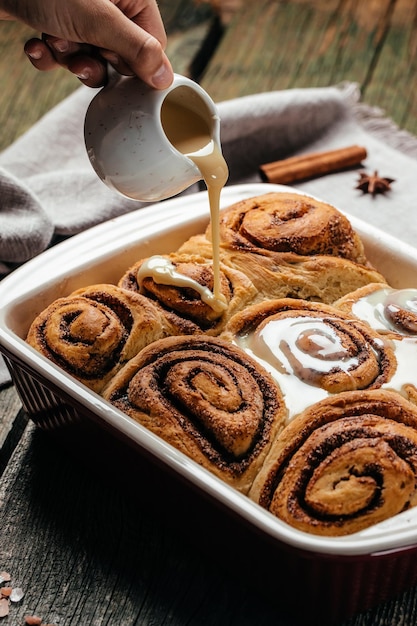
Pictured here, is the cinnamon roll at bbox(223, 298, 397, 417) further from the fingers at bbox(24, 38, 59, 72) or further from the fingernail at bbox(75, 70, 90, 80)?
the fingers at bbox(24, 38, 59, 72)

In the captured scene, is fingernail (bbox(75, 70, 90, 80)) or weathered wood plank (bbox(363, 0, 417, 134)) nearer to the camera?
fingernail (bbox(75, 70, 90, 80))

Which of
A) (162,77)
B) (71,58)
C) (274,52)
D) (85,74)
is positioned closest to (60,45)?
(71,58)

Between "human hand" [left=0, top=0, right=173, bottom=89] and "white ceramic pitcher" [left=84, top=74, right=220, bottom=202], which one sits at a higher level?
"human hand" [left=0, top=0, right=173, bottom=89]

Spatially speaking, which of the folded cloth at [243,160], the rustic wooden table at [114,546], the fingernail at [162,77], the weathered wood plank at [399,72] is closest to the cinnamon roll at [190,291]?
the rustic wooden table at [114,546]

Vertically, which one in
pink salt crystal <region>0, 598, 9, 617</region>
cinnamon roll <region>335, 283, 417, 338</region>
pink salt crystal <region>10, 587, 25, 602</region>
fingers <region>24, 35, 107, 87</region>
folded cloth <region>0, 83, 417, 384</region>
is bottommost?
pink salt crystal <region>0, 598, 9, 617</region>

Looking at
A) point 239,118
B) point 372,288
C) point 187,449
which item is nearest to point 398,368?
point 372,288

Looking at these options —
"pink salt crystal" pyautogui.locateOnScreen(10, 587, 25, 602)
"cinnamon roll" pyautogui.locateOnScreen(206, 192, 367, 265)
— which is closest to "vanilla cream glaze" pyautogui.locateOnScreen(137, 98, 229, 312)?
"cinnamon roll" pyautogui.locateOnScreen(206, 192, 367, 265)

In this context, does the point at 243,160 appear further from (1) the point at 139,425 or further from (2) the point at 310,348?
(1) the point at 139,425

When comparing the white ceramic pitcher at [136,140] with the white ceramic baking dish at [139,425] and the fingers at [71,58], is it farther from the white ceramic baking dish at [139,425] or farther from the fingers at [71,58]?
the white ceramic baking dish at [139,425]
